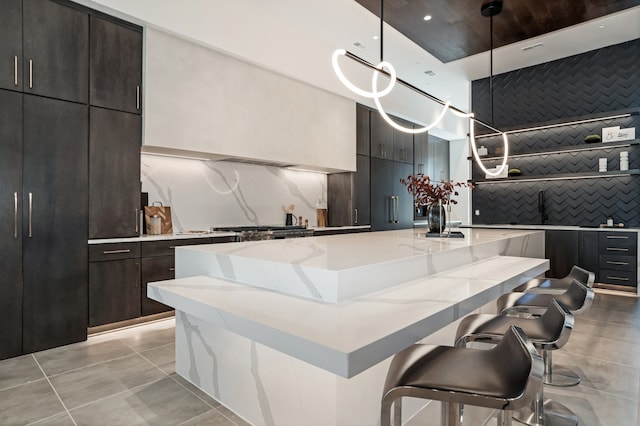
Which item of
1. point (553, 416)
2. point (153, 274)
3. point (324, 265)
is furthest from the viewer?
point (153, 274)

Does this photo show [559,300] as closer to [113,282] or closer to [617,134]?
[113,282]

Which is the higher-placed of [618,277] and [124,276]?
[124,276]

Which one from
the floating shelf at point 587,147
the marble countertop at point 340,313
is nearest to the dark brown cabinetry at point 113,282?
the marble countertop at point 340,313

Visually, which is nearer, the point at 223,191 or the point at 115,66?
the point at 115,66

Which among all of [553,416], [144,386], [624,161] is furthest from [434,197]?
[624,161]

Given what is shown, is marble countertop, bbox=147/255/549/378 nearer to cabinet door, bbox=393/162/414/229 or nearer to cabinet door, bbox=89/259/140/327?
cabinet door, bbox=89/259/140/327

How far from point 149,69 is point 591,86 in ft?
20.1

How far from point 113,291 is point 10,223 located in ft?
3.16

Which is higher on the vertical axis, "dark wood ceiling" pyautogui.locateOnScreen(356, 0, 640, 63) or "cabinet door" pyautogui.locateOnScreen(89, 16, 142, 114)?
"dark wood ceiling" pyautogui.locateOnScreen(356, 0, 640, 63)

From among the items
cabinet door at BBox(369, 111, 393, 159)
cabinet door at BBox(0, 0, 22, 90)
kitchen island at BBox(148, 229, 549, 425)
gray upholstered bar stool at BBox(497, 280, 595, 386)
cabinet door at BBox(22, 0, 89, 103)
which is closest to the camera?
kitchen island at BBox(148, 229, 549, 425)

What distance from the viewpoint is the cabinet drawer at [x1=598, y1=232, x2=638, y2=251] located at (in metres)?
4.92

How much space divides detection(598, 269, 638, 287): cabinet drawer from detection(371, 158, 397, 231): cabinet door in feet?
10.3

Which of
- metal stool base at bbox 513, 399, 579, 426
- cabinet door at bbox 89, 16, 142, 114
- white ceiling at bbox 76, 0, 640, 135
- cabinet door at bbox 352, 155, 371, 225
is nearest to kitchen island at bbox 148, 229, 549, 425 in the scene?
metal stool base at bbox 513, 399, 579, 426

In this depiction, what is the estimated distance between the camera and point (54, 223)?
303 centimetres
